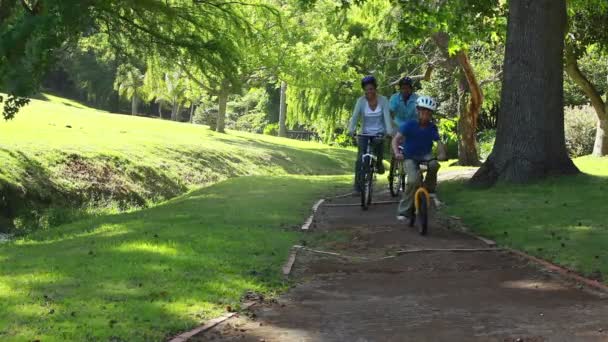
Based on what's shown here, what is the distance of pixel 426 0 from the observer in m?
20.9

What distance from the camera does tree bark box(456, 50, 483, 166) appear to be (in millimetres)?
27906

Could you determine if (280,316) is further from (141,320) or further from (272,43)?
(272,43)

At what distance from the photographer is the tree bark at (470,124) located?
27.9 m

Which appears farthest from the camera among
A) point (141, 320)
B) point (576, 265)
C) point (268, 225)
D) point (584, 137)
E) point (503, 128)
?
point (584, 137)

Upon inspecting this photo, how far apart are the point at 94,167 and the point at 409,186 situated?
14547mm

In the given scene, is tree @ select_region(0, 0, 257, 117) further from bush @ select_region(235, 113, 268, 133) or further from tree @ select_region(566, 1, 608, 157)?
bush @ select_region(235, 113, 268, 133)

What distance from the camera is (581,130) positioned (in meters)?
37.0

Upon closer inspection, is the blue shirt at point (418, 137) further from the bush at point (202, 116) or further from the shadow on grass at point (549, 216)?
the bush at point (202, 116)

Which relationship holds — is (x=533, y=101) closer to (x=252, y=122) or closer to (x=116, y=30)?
(x=116, y=30)

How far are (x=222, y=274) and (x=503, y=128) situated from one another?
907 centimetres

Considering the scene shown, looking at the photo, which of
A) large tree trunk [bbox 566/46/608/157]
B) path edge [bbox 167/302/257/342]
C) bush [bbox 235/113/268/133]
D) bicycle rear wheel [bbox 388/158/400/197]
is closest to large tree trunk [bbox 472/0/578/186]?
bicycle rear wheel [bbox 388/158/400/197]

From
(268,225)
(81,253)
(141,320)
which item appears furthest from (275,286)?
(268,225)

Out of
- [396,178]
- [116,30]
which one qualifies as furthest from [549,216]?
[116,30]

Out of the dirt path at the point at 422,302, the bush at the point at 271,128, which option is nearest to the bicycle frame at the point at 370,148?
the dirt path at the point at 422,302
